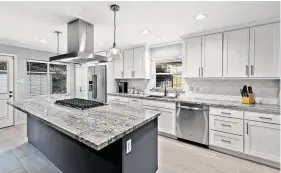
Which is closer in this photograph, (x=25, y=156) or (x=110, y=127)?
(x=110, y=127)

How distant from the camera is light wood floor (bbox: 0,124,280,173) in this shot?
2.30 m

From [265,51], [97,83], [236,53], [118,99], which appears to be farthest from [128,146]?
[97,83]

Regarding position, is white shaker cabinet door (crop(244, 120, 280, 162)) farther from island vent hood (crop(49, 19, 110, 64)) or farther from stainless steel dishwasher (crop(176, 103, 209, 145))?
island vent hood (crop(49, 19, 110, 64))

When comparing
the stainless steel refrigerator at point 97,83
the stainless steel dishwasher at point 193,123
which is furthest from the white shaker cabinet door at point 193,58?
the stainless steel refrigerator at point 97,83

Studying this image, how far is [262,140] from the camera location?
7.91 feet

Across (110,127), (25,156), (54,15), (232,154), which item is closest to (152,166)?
(110,127)

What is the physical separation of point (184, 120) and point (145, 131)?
164cm

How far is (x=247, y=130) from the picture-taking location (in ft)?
8.27

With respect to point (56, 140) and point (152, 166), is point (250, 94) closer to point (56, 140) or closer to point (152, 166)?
point (152, 166)

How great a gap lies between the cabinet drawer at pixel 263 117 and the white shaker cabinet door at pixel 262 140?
6cm

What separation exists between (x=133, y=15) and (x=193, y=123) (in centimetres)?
236

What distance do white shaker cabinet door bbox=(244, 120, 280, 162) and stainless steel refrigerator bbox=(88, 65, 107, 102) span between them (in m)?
3.87

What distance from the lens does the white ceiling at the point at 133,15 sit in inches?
81.8

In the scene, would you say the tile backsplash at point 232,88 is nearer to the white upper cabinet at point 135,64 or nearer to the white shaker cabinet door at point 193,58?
the white shaker cabinet door at point 193,58
